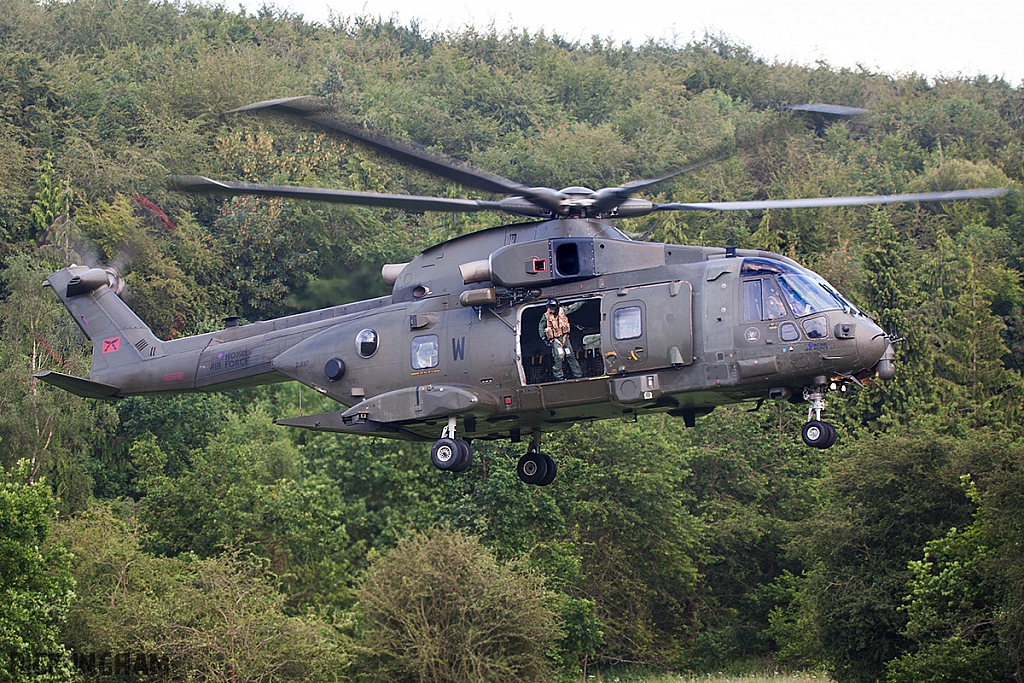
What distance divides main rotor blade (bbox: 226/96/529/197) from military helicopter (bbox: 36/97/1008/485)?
0.03 meters

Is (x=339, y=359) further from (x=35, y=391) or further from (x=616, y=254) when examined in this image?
(x=35, y=391)

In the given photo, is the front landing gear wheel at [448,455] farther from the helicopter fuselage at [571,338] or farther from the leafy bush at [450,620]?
the leafy bush at [450,620]

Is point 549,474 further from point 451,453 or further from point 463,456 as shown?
point 451,453

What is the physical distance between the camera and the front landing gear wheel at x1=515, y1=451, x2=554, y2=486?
835 inches

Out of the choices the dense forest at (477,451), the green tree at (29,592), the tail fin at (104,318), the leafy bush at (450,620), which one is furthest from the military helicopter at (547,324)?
the leafy bush at (450,620)

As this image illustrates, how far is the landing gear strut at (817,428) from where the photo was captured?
17969 millimetres

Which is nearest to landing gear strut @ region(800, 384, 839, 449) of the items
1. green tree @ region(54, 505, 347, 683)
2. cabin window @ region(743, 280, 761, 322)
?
cabin window @ region(743, 280, 761, 322)

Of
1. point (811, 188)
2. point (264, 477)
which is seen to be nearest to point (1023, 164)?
point (811, 188)

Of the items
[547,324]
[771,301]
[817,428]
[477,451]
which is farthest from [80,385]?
[477,451]

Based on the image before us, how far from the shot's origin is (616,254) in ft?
63.0

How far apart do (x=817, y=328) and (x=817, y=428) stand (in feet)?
4.44

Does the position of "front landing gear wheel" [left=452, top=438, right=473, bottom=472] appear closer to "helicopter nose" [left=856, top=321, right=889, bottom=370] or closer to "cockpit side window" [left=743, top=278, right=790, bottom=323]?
"cockpit side window" [left=743, top=278, right=790, bottom=323]

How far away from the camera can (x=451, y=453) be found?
19.5 metres

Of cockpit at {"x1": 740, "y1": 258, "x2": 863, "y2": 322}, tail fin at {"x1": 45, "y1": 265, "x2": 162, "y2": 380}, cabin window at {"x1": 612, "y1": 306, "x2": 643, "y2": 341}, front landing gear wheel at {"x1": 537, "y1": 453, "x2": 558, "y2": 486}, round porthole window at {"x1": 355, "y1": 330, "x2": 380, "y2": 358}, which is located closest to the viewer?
cockpit at {"x1": 740, "y1": 258, "x2": 863, "y2": 322}
